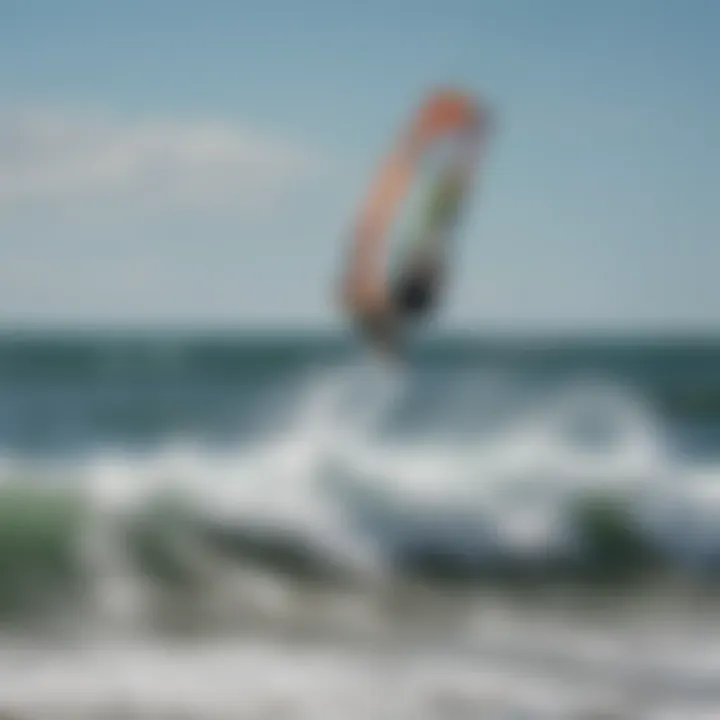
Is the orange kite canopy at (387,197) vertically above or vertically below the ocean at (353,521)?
above

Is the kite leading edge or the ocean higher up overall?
the kite leading edge

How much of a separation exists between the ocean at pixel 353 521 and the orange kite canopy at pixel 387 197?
0.42ft

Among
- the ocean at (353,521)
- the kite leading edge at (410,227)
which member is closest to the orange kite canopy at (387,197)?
the kite leading edge at (410,227)

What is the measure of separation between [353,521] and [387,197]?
92 centimetres

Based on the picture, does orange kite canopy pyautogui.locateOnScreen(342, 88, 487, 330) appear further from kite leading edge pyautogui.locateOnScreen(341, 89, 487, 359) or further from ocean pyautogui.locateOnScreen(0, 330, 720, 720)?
ocean pyautogui.locateOnScreen(0, 330, 720, 720)

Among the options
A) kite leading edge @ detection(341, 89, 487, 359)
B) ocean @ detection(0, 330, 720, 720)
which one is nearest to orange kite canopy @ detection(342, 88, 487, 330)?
kite leading edge @ detection(341, 89, 487, 359)

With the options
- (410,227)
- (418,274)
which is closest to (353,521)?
(418,274)

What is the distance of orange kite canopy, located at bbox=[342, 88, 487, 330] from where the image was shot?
3.38 meters

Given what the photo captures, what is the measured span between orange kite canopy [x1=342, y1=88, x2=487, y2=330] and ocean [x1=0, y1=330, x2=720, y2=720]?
13 centimetres

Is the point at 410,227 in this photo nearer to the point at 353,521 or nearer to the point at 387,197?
the point at 387,197

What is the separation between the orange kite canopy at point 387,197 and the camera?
338 centimetres

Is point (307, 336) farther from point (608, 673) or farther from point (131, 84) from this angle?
point (608, 673)

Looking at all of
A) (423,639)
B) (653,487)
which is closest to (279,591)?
(423,639)

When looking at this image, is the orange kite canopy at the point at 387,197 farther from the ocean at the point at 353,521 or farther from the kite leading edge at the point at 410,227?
the ocean at the point at 353,521
